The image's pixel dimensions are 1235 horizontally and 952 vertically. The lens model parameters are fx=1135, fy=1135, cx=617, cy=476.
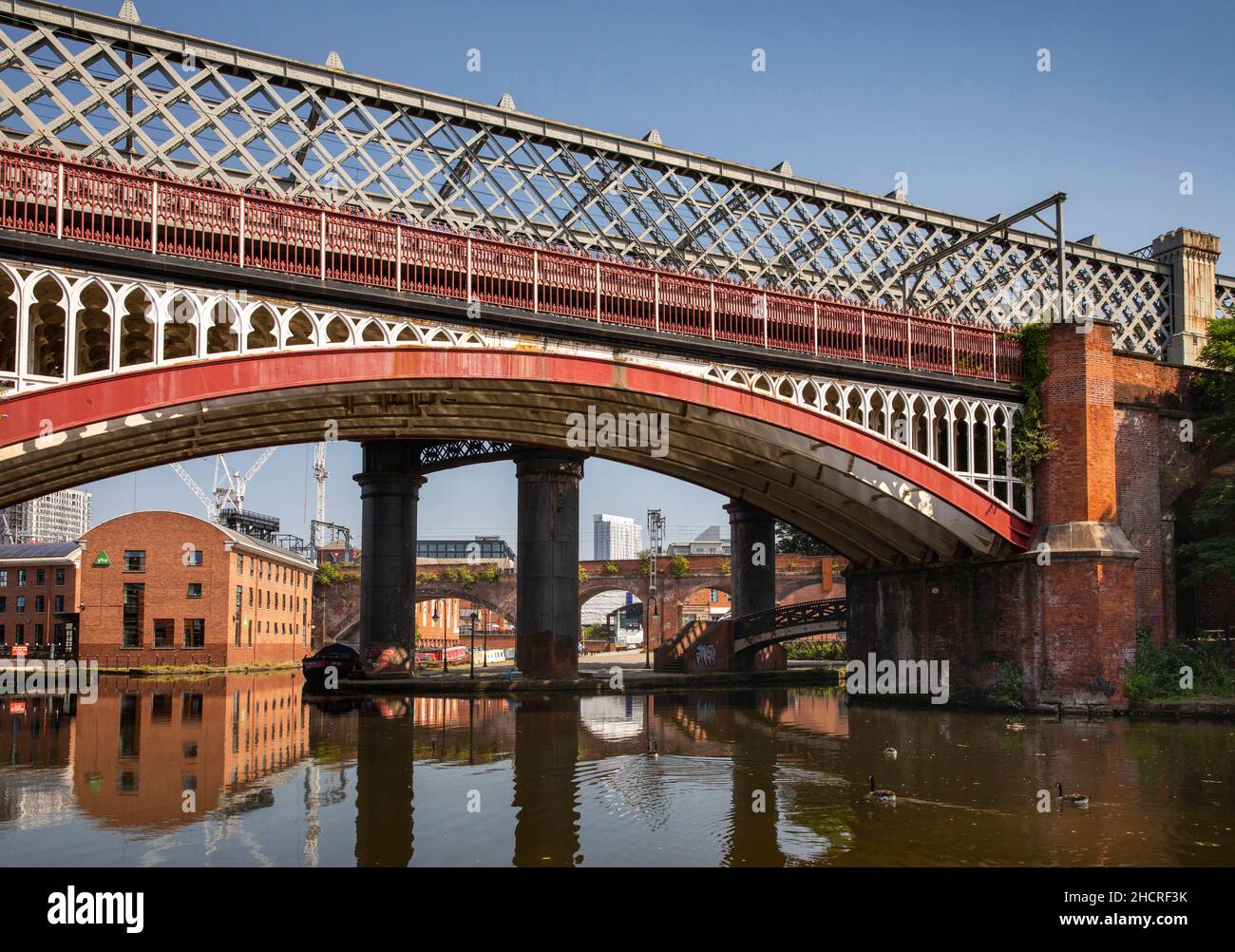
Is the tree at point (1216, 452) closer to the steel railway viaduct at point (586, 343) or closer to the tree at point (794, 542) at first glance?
the steel railway viaduct at point (586, 343)

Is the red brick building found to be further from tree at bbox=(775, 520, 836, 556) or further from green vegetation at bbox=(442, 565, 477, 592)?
tree at bbox=(775, 520, 836, 556)

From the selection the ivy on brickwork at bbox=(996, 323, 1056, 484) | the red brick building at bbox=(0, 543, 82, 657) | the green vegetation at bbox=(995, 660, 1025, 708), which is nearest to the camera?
the green vegetation at bbox=(995, 660, 1025, 708)

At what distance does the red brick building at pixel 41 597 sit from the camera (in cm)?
7150

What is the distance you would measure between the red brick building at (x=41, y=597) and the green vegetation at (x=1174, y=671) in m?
60.6

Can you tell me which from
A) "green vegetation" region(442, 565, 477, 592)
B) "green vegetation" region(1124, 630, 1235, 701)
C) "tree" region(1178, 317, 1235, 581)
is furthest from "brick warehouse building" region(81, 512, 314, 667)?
"tree" region(1178, 317, 1235, 581)

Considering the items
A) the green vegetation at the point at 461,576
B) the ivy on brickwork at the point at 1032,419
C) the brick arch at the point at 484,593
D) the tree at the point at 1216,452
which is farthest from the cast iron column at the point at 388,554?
the green vegetation at the point at 461,576

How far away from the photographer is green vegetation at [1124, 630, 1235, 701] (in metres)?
31.8

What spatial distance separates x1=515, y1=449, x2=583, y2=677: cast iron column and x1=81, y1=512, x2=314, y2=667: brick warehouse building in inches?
1197

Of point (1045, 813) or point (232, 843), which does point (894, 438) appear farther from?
point (232, 843)

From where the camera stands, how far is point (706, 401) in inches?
1128

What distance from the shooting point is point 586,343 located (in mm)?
27547

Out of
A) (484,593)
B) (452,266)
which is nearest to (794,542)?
(484,593)

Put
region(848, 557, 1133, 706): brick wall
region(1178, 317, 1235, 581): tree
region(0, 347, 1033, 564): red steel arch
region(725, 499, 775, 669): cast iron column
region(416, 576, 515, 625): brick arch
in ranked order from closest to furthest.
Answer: region(0, 347, 1033, 564): red steel arch < region(848, 557, 1133, 706): brick wall < region(1178, 317, 1235, 581): tree < region(725, 499, 775, 669): cast iron column < region(416, 576, 515, 625): brick arch

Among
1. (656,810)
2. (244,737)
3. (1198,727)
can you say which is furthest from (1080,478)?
(244,737)
